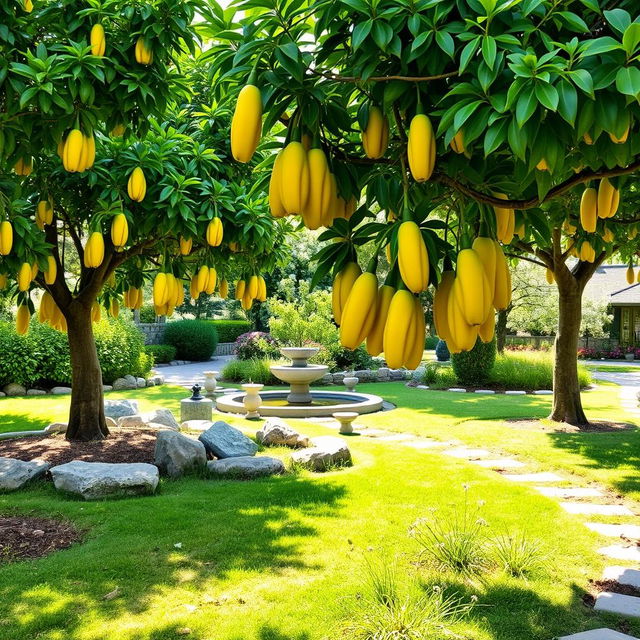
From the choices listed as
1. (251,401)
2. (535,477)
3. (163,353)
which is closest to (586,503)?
(535,477)

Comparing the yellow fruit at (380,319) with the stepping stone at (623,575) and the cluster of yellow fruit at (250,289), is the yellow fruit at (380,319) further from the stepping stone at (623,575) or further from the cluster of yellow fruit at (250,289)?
the cluster of yellow fruit at (250,289)

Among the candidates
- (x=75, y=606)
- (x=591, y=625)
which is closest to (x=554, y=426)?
(x=591, y=625)

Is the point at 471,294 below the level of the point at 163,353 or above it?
above

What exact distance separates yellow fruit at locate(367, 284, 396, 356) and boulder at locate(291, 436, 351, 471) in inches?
258

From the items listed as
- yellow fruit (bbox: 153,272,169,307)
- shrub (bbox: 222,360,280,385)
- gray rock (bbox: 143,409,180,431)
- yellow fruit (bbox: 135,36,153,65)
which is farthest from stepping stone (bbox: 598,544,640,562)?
shrub (bbox: 222,360,280,385)

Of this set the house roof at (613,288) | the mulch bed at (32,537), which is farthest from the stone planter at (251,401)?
the house roof at (613,288)

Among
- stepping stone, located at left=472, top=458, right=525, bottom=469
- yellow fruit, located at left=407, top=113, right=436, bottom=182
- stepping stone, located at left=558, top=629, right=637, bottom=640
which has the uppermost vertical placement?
yellow fruit, located at left=407, top=113, right=436, bottom=182

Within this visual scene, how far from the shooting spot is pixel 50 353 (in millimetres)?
15578

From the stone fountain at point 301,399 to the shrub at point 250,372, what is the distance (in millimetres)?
2994

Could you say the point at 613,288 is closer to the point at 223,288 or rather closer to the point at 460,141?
the point at 223,288

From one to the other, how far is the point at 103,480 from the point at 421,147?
18.8 feet

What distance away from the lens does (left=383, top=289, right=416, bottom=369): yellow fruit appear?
3.72ft

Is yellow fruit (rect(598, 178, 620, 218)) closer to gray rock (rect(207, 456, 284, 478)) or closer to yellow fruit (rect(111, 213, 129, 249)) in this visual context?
yellow fruit (rect(111, 213, 129, 249))

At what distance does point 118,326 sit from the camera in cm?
1745
